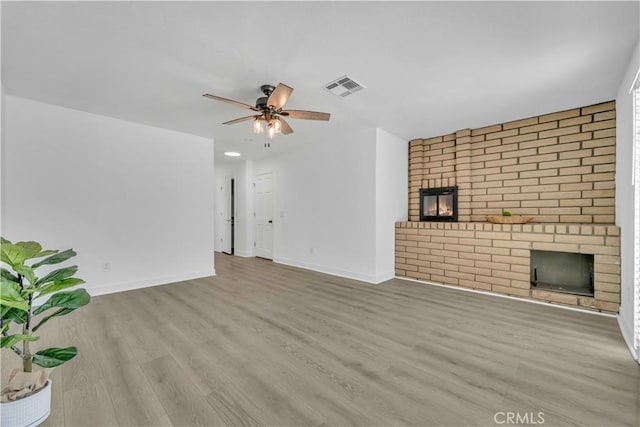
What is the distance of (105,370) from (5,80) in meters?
2.97

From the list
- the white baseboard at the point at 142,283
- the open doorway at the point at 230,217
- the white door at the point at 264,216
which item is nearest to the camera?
the white baseboard at the point at 142,283

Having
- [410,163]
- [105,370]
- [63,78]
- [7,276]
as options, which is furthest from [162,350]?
[410,163]

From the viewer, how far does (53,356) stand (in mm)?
1326

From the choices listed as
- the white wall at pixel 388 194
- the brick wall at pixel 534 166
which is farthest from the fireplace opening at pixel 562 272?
the white wall at pixel 388 194

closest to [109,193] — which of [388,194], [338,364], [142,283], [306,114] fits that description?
[142,283]

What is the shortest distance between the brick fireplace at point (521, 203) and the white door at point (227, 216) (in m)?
4.46

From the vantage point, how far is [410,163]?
194 inches

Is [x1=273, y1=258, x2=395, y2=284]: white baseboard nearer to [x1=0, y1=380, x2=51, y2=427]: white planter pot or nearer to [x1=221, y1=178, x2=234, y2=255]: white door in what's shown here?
[x1=221, y1=178, x2=234, y2=255]: white door

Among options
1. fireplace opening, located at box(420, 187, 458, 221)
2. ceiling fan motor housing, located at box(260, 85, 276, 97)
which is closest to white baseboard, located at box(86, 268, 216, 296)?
ceiling fan motor housing, located at box(260, 85, 276, 97)

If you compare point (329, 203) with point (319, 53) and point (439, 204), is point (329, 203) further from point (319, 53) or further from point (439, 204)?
point (319, 53)

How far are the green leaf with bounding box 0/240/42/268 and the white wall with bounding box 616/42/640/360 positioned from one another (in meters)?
3.88

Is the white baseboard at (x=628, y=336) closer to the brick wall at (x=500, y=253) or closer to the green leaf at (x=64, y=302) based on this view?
the brick wall at (x=500, y=253)

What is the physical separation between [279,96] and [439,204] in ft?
10.8

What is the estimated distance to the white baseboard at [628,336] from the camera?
2020 mm
